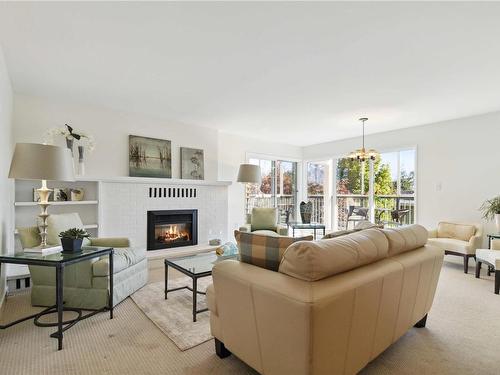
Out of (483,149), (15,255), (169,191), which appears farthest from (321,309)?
(483,149)

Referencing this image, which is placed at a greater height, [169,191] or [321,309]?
[169,191]

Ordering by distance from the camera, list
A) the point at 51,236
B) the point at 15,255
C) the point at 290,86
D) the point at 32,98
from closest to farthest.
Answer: the point at 15,255
the point at 51,236
the point at 290,86
the point at 32,98

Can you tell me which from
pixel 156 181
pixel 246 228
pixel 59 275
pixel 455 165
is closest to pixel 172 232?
pixel 156 181

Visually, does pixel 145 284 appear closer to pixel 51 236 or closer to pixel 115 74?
pixel 51 236

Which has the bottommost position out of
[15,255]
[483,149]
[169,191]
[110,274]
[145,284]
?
[145,284]

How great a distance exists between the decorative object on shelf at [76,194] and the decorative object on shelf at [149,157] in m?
0.76

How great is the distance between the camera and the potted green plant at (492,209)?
387 centimetres

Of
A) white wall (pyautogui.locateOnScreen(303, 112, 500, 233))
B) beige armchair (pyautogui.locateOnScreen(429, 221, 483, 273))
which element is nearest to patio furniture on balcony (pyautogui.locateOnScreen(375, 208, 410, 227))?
white wall (pyautogui.locateOnScreen(303, 112, 500, 233))

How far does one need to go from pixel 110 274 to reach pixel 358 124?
4.46 m

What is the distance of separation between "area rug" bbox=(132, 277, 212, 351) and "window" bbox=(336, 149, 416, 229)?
4060 millimetres

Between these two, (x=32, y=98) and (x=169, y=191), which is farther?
(x=169, y=191)

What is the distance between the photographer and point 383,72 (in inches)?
113

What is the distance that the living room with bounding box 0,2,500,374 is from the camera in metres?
1.65

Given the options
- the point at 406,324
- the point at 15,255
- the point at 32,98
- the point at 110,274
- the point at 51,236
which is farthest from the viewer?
the point at 32,98
